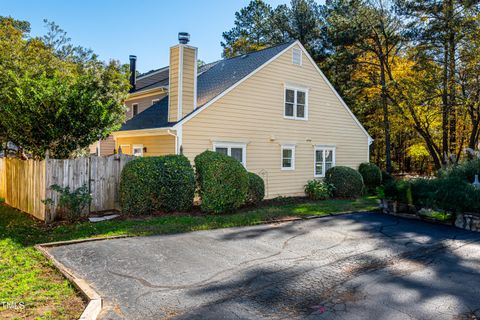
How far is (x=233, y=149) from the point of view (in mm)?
13289

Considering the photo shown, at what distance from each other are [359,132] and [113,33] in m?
14.0

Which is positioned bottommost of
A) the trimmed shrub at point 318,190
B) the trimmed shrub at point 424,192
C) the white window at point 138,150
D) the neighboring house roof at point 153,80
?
the trimmed shrub at point 318,190

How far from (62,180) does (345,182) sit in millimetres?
11152

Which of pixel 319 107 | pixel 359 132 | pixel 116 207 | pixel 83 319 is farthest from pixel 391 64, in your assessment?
pixel 83 319

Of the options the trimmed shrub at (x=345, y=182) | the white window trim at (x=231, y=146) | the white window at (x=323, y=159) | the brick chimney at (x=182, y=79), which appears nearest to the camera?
the brick chimney at (x=182, y=79)

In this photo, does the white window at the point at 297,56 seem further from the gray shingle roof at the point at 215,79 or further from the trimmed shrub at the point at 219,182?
the trimmed shrub at the point at 219,182

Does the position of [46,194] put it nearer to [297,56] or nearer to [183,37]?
[183,37]

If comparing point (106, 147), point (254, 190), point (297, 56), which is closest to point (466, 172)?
point (254, 190)

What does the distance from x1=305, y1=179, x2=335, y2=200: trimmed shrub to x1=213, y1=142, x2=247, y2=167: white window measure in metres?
3.45

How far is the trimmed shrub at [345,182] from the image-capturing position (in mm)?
15203

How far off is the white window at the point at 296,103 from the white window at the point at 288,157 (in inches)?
53.1

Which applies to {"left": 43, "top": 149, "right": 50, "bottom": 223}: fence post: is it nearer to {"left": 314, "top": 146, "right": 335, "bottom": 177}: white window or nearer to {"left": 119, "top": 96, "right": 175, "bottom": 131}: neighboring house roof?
{"left": 119, "top": 96, "right": 175, "bottom": 131}: neighboring house roof

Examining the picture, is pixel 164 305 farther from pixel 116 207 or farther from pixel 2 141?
pixel 2 141

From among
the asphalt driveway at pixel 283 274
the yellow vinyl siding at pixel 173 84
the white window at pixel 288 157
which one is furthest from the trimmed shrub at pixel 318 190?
the yellow vinyl siding at pixel 173 84
